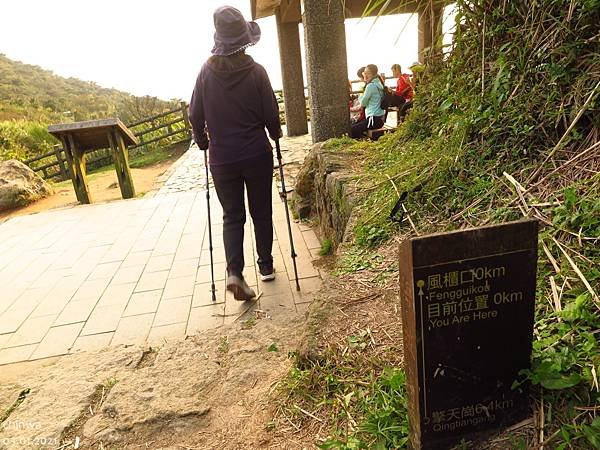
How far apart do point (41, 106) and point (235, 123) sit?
142ft

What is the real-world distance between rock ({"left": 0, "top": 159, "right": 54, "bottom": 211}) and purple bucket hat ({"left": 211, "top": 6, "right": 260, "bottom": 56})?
960cm

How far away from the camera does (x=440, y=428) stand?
1223mm

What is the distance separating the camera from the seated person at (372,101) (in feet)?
23.1

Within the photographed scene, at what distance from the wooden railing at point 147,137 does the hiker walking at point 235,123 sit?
14.8 meters

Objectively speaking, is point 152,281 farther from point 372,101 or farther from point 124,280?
point 372,101

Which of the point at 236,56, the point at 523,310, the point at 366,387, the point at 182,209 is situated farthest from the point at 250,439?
the point at 182,209

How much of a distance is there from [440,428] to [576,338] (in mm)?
523

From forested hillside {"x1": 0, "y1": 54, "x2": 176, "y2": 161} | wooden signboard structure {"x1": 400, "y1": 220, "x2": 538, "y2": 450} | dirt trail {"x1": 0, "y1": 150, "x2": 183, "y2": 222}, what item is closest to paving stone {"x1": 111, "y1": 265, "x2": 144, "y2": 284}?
wooden signboard structure {"x1": 400, "y1": 220, "x2": 538, "y2": 450}

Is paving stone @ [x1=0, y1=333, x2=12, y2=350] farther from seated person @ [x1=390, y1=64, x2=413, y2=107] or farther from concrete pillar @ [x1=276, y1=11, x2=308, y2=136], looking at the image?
concrete pillar @ [x1=276, y1=11, x2=308, y2=136]

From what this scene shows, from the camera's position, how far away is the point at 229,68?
3.04 meters

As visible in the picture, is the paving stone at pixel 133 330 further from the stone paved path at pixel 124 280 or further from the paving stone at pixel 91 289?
the paving stone at pixel 91 289

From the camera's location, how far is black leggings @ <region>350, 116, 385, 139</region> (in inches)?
283

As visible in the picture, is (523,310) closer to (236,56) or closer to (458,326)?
(458,326)

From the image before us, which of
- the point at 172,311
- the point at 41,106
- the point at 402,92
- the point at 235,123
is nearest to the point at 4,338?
the point at 172,311
